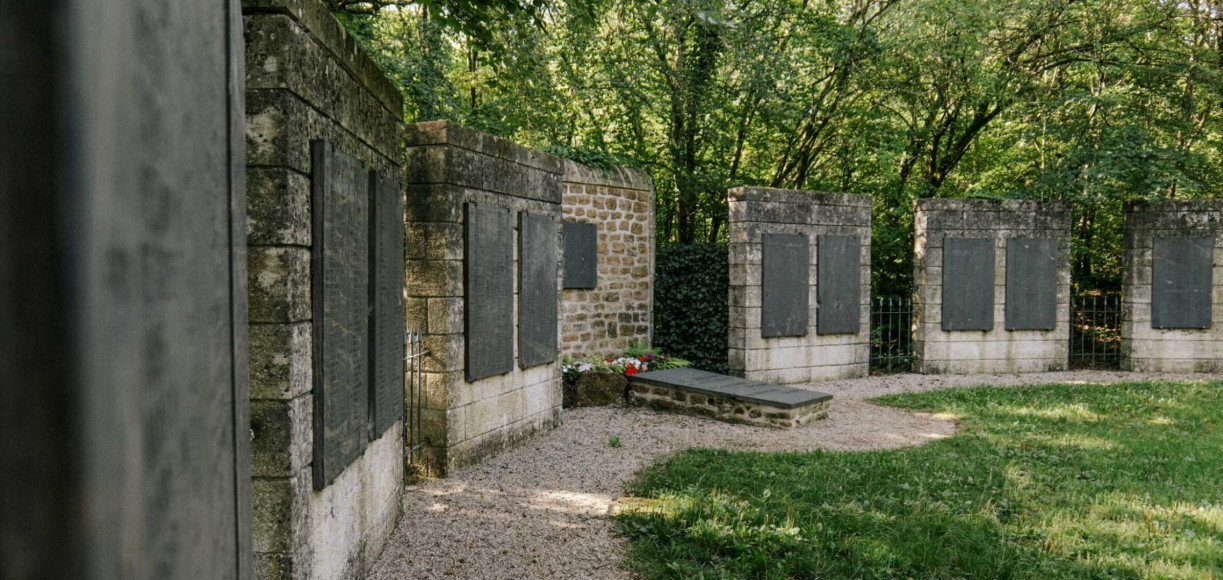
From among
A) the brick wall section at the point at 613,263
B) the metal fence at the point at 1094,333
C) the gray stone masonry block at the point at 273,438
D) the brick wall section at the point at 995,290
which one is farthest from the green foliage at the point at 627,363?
the metal fence at the point at 1094,333

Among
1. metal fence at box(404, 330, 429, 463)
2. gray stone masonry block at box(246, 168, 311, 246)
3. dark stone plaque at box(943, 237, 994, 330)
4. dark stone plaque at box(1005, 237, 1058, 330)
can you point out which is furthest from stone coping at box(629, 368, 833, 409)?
gray stone masonry block at box(246, 168, 311, 246)

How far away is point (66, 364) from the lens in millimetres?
306

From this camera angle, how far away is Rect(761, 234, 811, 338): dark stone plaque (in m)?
11.0

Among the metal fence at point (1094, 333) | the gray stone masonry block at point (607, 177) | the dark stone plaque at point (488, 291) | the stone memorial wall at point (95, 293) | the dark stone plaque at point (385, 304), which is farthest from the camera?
the metal fence at point (1094, 333)

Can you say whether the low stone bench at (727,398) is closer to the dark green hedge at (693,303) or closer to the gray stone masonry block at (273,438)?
the dark green hedge at (693,303)

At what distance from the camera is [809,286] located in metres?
11.4

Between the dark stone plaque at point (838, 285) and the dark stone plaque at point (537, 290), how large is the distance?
5.12 meters

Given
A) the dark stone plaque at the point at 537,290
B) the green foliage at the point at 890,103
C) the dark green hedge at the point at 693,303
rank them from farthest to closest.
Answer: the green foliage at the point at 890,103 < the dark green hedge at the point at 693,303 < the dark stone plaque at the point at 537,290

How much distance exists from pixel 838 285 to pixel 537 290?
19.3 feet

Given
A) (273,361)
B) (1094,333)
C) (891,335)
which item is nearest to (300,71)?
(273,361)

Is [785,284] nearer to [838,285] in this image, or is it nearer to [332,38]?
[838,285]

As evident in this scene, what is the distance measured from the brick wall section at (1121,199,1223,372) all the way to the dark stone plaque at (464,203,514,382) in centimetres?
1082

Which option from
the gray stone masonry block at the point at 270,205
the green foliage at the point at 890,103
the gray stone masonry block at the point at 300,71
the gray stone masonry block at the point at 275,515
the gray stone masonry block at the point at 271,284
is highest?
the green foliage at the point at 890,103

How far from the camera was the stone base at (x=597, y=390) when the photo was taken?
9.20 m
